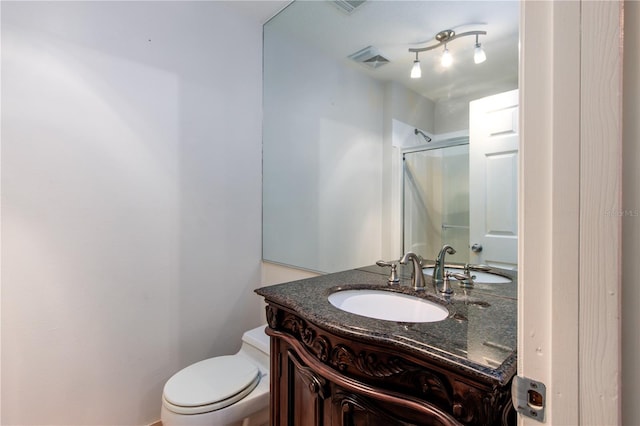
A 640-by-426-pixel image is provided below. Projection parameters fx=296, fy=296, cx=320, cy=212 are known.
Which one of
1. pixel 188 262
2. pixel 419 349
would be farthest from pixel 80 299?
pixel 419 349

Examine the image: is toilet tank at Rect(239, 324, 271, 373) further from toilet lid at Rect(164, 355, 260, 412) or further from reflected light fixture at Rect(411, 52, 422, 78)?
reflected light fixture at Rect(411, 52, 422, 78)

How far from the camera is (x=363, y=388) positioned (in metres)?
0.76

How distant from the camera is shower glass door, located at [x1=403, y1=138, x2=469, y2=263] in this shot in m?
1.23

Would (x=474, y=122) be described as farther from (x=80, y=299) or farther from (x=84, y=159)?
(x=80, y=299)

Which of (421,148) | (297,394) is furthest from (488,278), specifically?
(297,394)

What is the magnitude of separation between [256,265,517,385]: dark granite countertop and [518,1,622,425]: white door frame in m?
0.21

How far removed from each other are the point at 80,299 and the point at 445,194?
69.3 inches

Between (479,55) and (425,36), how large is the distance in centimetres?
28

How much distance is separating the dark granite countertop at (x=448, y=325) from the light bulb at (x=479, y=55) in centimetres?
83

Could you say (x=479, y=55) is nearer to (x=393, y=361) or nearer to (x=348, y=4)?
(x=348, y=4)

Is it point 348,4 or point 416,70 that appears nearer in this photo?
point 416,70

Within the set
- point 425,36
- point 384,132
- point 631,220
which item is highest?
point 425,36

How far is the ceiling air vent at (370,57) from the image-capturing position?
1.55 meters

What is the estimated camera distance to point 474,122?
1197mm
